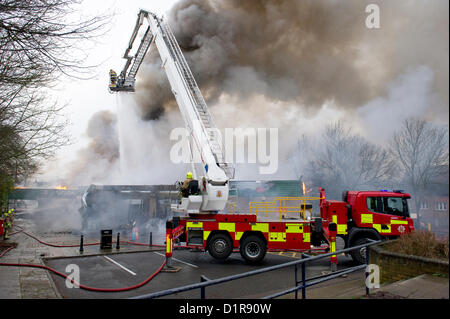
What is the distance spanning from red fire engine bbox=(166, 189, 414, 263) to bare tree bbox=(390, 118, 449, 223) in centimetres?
744

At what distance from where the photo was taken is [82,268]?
8.52 m

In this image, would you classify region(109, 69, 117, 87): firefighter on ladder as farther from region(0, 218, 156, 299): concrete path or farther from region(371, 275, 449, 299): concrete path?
region(371, 275, 449, 299): concrete path

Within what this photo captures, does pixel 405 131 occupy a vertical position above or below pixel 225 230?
above

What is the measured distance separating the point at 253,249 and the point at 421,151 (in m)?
12.7

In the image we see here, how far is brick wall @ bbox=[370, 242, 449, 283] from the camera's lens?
177 inches

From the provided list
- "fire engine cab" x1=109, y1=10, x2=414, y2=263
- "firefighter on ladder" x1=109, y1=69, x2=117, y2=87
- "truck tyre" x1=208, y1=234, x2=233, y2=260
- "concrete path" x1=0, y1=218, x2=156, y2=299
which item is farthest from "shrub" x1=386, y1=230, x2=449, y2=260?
"firefighter on ladder" x1=109, y1=69, x2=117, y2=87

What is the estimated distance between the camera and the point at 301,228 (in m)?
9.08

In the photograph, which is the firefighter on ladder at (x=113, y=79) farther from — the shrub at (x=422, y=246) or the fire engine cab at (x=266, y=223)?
the shrub at (x=422, y=246)

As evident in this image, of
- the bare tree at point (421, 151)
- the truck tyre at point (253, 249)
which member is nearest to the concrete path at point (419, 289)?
the truck tyre at point (253, 249)

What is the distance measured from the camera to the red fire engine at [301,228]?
354 inches
